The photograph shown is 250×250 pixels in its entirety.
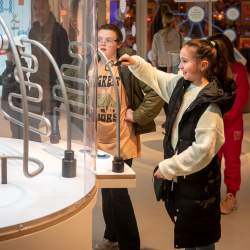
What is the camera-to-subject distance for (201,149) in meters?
2.01

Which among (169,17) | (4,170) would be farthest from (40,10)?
(169,17)

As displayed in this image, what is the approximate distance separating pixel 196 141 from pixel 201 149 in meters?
0.05

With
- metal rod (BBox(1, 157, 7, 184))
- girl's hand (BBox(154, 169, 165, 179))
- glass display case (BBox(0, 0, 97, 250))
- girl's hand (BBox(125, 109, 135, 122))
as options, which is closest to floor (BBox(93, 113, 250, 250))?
girl's hand (BBox(125, 109, 135, 122))

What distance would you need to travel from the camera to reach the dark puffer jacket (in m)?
2.10

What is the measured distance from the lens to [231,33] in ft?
25.5

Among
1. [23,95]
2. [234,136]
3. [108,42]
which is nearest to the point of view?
[23,95]

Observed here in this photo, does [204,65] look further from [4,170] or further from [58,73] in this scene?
[4,170]

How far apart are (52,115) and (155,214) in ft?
5.92

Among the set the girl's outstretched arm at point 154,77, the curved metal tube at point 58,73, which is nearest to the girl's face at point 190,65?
the girl's outstretched arm at point 154,77

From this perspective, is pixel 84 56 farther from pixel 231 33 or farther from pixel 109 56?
pixel 231 33

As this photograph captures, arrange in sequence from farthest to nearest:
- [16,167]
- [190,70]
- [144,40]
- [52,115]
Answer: [144,40]
[190,70]
[52,115]
[16,167]

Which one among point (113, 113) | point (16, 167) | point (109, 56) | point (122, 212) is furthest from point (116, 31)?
point (16, 167)

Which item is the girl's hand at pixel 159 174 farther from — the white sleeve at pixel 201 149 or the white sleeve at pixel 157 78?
the white sleeve at pixel 157 78

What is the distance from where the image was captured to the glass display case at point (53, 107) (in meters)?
1.43
